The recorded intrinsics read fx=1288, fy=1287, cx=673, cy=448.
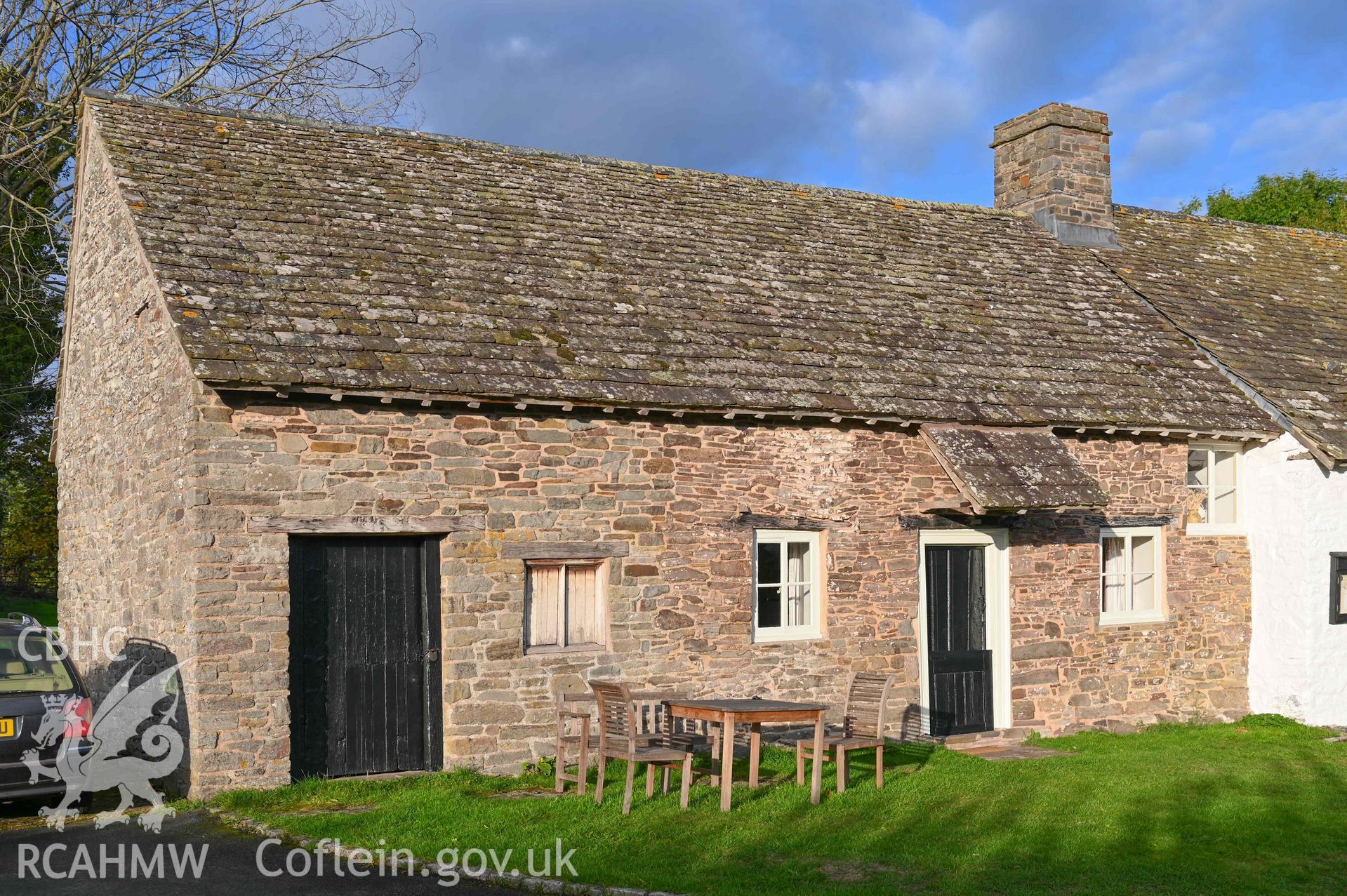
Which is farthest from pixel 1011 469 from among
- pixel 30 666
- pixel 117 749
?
pixel 30 666

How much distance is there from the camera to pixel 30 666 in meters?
10.4

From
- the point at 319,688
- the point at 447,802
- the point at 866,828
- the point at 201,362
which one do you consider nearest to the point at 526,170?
the point at 201,362

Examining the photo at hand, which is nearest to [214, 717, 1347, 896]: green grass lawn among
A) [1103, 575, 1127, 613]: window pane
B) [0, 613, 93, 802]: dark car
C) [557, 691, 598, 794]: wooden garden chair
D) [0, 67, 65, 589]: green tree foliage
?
[557, 691, 598, 794]: wooden garden chair

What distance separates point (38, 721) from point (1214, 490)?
12.7m

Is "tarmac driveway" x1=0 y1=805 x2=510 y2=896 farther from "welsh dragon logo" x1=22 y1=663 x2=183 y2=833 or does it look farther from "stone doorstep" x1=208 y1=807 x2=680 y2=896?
"welsh dragon logo" x1=22 y1=663 x2=183 y2=833

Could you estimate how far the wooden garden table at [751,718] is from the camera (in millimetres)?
9695

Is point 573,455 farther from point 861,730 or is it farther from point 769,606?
point 861,730

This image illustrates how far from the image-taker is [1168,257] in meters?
18.6

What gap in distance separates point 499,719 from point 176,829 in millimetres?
2997

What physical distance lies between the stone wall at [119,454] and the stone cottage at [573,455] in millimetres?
76

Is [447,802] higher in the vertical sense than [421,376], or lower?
lower

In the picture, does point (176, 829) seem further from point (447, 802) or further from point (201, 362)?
point (201, 362)

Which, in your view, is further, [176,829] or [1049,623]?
[1049,623]

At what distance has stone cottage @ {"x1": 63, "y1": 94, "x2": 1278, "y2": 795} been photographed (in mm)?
11031
